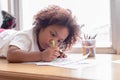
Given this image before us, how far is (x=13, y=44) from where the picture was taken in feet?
3.31

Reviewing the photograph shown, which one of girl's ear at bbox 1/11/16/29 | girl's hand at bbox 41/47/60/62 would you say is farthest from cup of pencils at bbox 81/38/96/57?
girl's ear at bbox 1/11/16/29

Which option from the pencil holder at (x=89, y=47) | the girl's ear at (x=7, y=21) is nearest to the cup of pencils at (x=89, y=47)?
the pencil holder at (x=89, y=47)

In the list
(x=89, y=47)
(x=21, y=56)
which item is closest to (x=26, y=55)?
(x=21, y=56)

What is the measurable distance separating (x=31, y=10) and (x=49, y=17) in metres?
0.56

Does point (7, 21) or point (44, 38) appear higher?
point (7, 21)

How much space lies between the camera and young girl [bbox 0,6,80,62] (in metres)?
0.99

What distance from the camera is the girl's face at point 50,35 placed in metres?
1.07

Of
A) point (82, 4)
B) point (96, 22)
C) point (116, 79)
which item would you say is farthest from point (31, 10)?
point (116, 79)

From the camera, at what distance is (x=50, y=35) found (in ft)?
3.50

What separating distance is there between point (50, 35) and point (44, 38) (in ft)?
0.11

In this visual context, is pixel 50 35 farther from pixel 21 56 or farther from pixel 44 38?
pixel 21 56

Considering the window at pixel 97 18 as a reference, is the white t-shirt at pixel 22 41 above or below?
below

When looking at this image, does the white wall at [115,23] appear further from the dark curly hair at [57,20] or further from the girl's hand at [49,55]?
the girl's hand at [49,55]

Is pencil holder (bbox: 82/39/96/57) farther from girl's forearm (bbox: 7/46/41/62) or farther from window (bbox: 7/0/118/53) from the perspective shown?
girl's forearm (bbox: 7/46/41/62)
